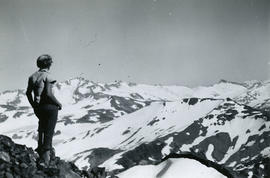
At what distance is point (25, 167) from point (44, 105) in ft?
5.26

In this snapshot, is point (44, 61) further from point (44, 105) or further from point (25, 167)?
point (25, 167)

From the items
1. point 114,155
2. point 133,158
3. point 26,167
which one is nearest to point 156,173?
point 26,167

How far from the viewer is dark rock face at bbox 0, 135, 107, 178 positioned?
31.7ft

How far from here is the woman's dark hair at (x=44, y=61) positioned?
10962 millimetres

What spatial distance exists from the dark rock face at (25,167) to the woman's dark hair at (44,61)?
2.23 m

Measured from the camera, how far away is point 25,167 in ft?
32.8

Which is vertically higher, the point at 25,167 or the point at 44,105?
the point at 44,105

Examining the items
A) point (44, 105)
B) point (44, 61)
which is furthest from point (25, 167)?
point (44, 61)

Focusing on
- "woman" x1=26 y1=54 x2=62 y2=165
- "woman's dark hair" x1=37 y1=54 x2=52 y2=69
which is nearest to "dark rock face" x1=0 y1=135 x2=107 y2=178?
"woman" x1=26 y1=54 x2=62 y2=165

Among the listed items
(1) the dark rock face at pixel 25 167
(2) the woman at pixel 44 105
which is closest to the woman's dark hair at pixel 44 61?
(2) the woman at pixel 44 105

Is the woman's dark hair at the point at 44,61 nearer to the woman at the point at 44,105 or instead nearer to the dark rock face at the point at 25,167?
the woman at the point at 44,105

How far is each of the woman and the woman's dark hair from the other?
28mm

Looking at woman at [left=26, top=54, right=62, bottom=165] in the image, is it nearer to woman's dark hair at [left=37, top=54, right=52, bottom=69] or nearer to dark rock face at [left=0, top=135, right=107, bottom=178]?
woman's dark hair at [left=37, top=54, right=52, bottom=69]

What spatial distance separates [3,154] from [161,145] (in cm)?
19090
